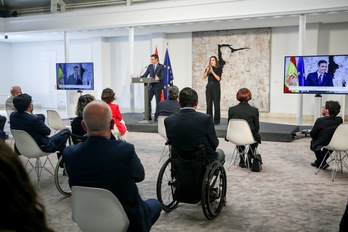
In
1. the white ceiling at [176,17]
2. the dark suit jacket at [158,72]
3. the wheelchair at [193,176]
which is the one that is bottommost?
the wheelchair at [193,176]

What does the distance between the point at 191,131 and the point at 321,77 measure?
4.72m

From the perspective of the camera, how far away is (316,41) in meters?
10.1

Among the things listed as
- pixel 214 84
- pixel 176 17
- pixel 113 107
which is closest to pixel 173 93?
pixel 113 107

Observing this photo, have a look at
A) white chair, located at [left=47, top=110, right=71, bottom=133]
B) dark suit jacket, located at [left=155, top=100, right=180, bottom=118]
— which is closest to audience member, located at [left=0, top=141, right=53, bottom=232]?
dark suit jacket, located at [left=155, top=100, right=180, bottom=118]

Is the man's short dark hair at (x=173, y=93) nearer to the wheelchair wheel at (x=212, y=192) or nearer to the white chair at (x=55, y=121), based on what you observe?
the white chair at (x=55, y=121)

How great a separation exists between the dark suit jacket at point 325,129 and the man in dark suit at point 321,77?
2.38m

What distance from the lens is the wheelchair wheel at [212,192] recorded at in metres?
3.36

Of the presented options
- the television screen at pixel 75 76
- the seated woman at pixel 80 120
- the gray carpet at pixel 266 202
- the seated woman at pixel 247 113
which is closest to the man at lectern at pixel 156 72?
the television screen at pixel 75 76

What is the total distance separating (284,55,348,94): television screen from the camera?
707cm

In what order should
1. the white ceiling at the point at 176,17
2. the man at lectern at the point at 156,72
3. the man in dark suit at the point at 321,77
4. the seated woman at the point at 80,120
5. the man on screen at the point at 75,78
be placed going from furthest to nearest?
1. the man on screen at the point at 75,78
2. the man at lectern at the point at 156,72
3. the white ceiling at the point at 176,17
4. the man in dark suit at the point at 321,77
5. the seated woman at the point at 80,120

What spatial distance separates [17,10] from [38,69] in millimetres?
3104

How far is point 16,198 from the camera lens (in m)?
0.80

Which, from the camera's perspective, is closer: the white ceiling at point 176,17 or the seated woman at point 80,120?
the seated woman at point 80,120

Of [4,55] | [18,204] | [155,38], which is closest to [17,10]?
[4,55]
